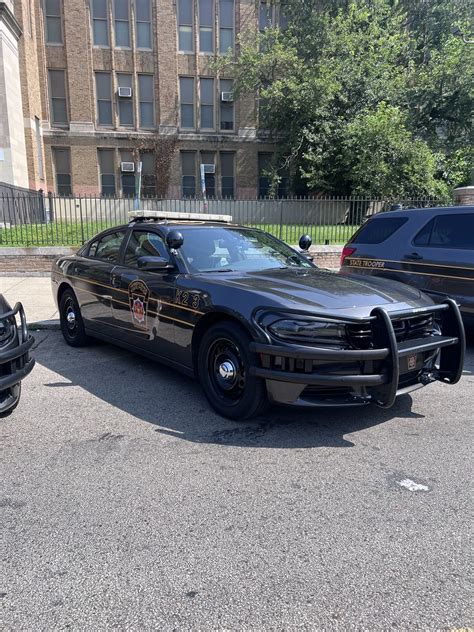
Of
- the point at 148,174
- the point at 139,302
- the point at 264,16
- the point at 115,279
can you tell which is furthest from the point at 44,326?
the point at 264,16

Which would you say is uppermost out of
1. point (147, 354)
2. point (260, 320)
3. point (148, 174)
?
point (148, 174)

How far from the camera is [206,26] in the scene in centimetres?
2770

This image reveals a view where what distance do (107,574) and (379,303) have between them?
2.63m

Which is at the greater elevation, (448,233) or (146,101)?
(146,101)

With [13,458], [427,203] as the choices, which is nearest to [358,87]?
[427,203]

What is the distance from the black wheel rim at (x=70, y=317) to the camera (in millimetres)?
6422

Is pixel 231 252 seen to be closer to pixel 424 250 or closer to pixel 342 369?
pixel 342 369

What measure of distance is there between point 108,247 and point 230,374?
279cm

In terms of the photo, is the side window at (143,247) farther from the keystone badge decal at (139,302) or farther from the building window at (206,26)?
the building window at (206,26)

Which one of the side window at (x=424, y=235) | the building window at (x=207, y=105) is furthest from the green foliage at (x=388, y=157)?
the side window at (x=424, y=235)

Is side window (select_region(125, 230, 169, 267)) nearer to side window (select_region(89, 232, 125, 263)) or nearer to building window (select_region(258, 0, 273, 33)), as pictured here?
side window (select_region(89, 232, 125, 263))

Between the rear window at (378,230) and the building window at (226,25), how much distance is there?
24.3 m

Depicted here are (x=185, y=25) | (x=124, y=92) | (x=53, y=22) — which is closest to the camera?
(x=53, y=22)

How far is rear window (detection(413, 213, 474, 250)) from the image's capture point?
6.33m
